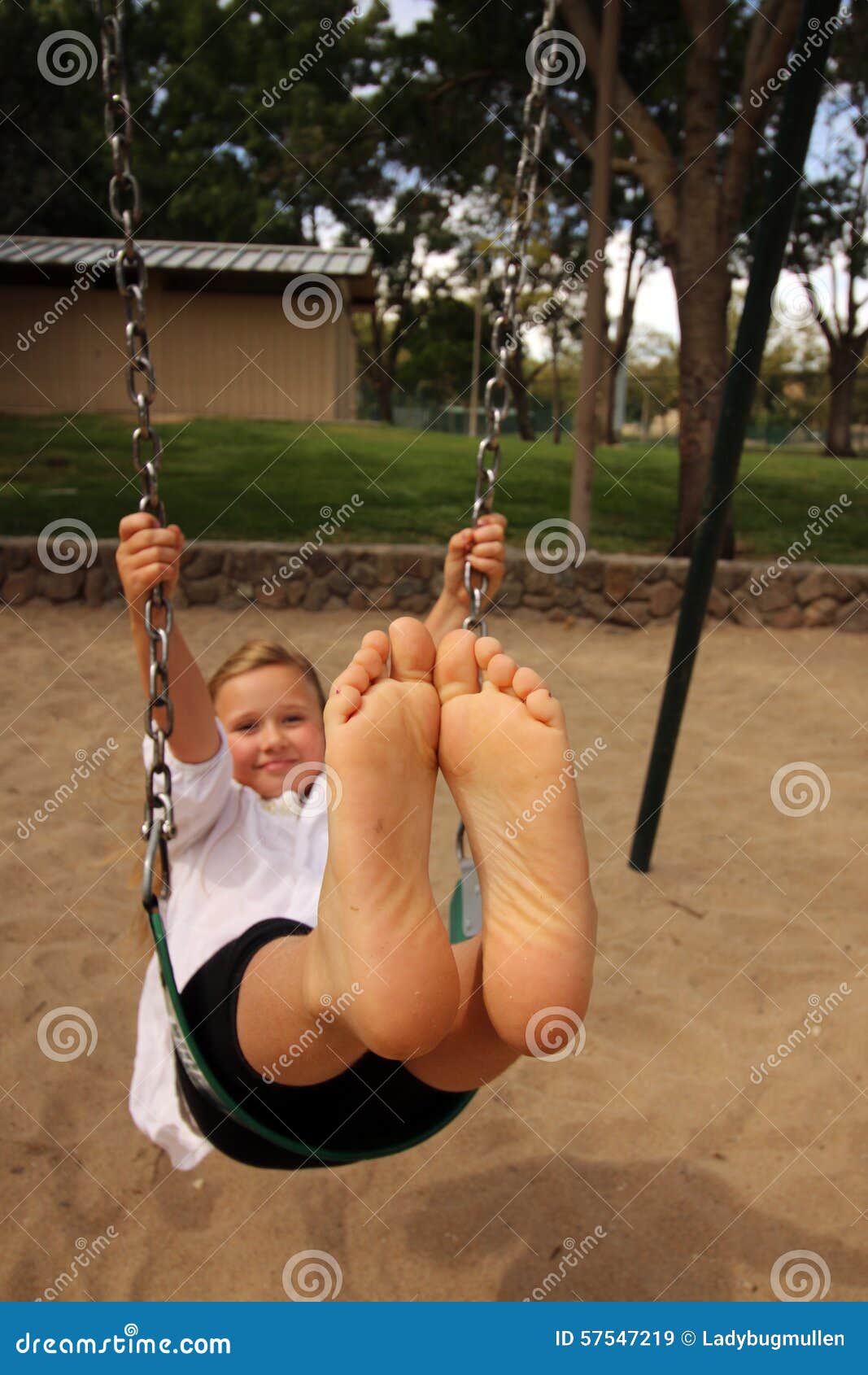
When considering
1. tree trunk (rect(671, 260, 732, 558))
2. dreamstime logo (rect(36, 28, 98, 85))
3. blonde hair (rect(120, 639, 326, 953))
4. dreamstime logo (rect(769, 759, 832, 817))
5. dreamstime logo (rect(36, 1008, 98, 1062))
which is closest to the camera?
blonde hair (rect(120, 639, 326, 953))

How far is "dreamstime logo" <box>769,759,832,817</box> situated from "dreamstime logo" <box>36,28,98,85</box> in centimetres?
602

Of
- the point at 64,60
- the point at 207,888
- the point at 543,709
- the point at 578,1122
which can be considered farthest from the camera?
the point at 64,60

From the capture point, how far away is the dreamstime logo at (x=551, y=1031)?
945 millimetres

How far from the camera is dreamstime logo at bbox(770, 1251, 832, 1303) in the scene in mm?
1344

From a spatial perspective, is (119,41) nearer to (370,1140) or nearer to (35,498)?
(370,1140)

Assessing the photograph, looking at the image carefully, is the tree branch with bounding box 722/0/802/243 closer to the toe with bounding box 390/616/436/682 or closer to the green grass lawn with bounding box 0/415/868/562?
the green grass lawn with bounding box 0/415/868/562

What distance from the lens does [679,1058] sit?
178 centimetres
